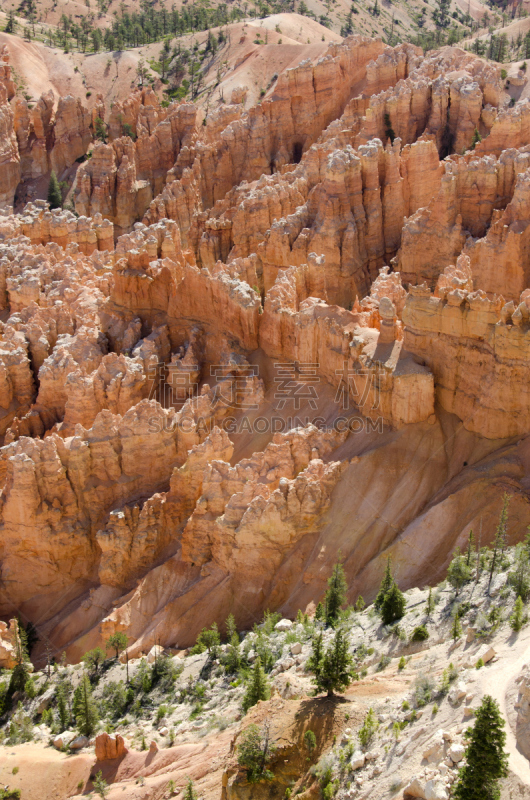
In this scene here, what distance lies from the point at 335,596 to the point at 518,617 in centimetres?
627

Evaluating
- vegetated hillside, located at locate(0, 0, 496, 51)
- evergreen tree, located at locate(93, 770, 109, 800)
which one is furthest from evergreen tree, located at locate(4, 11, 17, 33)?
evergreen tree, located at locate(93, 770, 109, 800)

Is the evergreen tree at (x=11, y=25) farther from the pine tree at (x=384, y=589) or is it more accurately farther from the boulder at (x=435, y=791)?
the boulder at (x=435, y=791)

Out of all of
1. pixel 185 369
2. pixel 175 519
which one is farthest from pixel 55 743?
pixel 185 369

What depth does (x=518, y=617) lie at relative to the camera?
49.9 feet

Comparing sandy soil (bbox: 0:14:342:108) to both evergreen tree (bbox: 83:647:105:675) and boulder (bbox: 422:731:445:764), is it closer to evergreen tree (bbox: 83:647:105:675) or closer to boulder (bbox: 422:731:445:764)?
evergreen tree (bbox: 83:647:105:675)

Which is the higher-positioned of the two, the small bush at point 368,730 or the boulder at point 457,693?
the boulder at point 457,693

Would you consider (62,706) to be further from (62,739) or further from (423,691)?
(423,691)

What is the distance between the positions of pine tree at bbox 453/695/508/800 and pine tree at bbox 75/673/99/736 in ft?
37.6

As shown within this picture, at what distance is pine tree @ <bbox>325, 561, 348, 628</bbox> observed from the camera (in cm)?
2053

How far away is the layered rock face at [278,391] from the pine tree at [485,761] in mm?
10099

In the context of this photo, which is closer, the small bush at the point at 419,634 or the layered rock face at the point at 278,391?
the small bush at the point at 419,634

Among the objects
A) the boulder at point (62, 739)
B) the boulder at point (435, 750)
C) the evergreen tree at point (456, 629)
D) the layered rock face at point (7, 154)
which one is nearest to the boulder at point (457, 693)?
the boulder at point (435, 750)

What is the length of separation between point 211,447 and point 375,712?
1307cm

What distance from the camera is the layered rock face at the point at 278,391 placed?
23.7 meters
